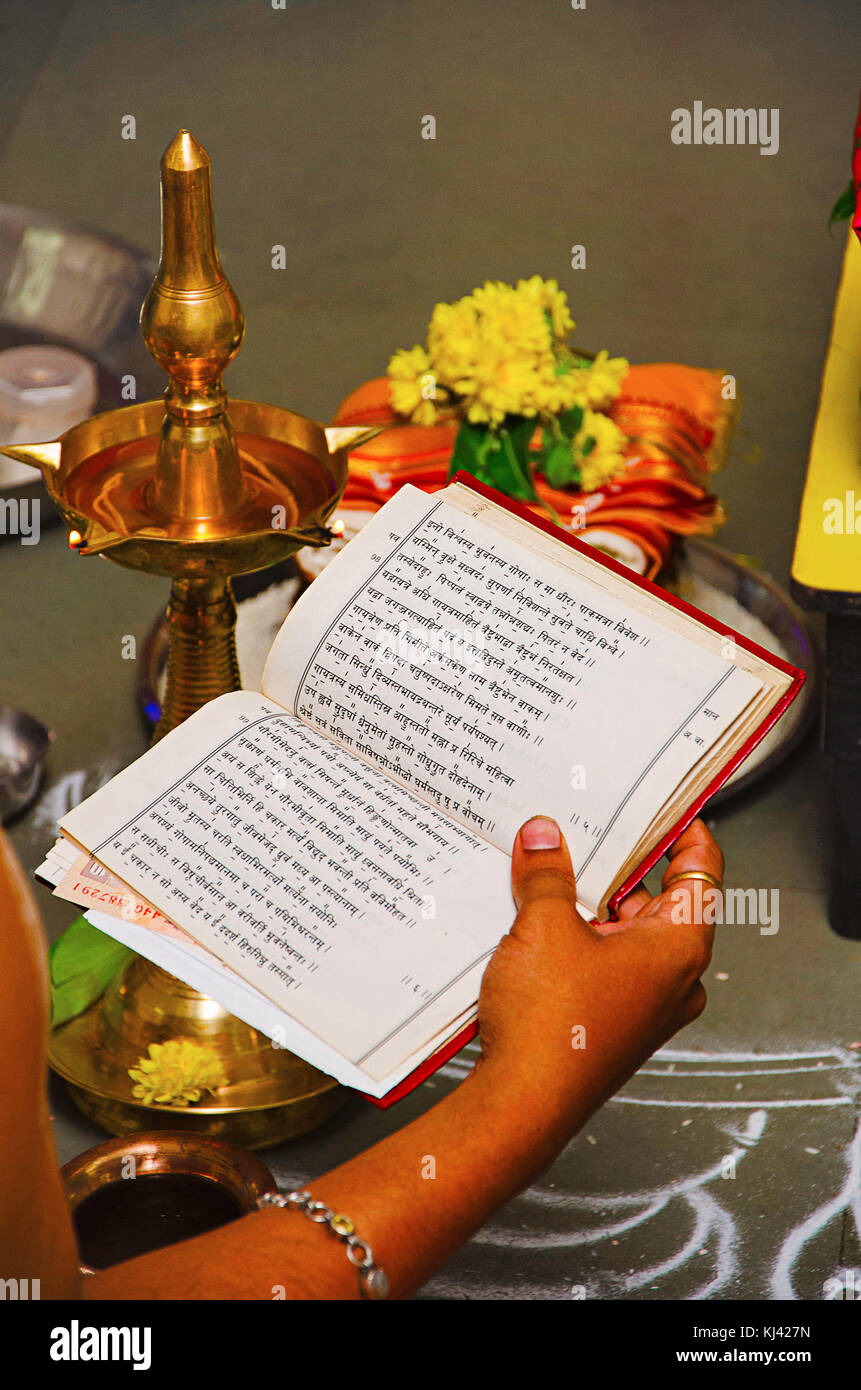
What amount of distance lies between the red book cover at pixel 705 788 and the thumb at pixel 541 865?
0.04 meters

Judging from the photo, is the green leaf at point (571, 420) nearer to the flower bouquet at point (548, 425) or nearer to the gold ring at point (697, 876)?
the flower bouquet at point (548, 425)

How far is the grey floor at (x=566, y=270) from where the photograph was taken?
1290mm

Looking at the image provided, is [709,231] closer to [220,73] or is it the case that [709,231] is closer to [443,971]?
[220,73]

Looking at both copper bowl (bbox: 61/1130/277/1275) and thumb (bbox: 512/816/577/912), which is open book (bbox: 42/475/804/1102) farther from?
copper bowl (bbox: 61/1130/277/1275)

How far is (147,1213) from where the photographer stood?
3.72 ft

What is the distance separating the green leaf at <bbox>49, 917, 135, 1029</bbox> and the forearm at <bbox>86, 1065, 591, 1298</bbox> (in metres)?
0.58

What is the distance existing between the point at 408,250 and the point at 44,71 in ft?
3.83

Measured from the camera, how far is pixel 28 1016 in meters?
0.50

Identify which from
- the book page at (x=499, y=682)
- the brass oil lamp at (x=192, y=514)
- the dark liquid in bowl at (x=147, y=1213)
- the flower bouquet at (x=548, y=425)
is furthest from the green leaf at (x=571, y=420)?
the dark liquid in bowl at (x=147, y=1213)

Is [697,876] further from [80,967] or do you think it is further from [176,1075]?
[80,967]

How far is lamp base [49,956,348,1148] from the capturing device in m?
1.26

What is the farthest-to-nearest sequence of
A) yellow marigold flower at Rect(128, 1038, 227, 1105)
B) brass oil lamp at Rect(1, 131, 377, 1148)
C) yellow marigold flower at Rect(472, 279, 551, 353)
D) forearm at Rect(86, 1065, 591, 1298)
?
yellow marigold flower at Rect(472, 279, 551, 353)
yellow marigold flower at Rect(128, 1038, 227, 1105)
brass oil lamp at Rect(1, 131, 377, 1148)
forearm at Rect(86, 1065, 591, 1298)

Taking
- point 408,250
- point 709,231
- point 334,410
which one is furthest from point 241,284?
point 709,231

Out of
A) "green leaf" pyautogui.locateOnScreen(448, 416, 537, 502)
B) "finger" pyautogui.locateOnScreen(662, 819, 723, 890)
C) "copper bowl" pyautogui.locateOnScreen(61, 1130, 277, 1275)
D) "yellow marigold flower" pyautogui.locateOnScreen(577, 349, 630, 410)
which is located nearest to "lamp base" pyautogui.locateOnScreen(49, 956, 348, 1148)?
"copper bowl" pyautogui.locateOnScreen(61, 1130, 277, 1275)
